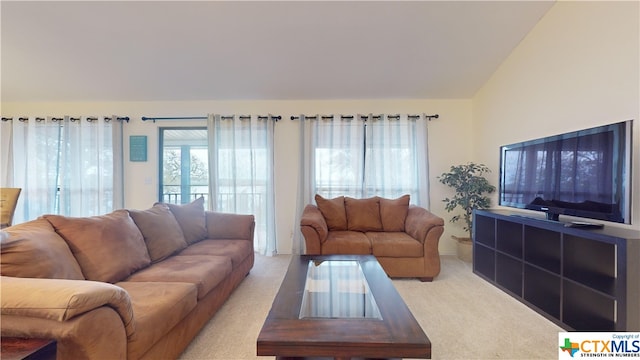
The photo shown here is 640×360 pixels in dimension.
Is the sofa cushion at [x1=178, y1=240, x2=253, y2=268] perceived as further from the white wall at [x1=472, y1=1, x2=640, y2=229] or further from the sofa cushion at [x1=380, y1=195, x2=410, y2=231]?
the white wall at [x1=472, y1=1, x2=640, y2=229]

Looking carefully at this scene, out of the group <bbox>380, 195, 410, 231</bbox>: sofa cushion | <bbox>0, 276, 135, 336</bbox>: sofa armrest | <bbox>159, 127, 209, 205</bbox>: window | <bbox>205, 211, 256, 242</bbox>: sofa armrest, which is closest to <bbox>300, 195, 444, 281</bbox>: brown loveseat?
<bbox>380, 195, 410, 231</bbox>: sofa cushion

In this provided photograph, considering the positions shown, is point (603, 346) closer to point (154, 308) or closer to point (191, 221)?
point (154, 308)

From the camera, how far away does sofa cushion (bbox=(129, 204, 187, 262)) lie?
2.16 metres

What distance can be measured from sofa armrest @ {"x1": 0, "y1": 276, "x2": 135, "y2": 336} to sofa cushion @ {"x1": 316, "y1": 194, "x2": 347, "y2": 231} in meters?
2.65

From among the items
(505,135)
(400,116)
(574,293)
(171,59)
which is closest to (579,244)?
(574,293)

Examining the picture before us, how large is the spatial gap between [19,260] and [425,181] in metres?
4.01

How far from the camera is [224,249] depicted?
8.23ft

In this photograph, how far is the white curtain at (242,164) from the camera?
13.0 feet

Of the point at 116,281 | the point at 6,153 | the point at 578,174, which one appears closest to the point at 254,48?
the point at 116,281

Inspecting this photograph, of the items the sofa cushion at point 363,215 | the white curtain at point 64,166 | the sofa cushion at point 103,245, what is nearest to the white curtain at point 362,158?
the sofa cushion at point 363,215

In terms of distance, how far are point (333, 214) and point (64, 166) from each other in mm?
4086

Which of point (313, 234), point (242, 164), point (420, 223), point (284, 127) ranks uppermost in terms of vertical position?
point (284, 127)

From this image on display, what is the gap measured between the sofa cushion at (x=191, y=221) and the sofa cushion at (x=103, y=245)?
0.72 meters

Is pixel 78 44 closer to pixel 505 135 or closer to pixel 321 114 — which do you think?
pixel 321 114
